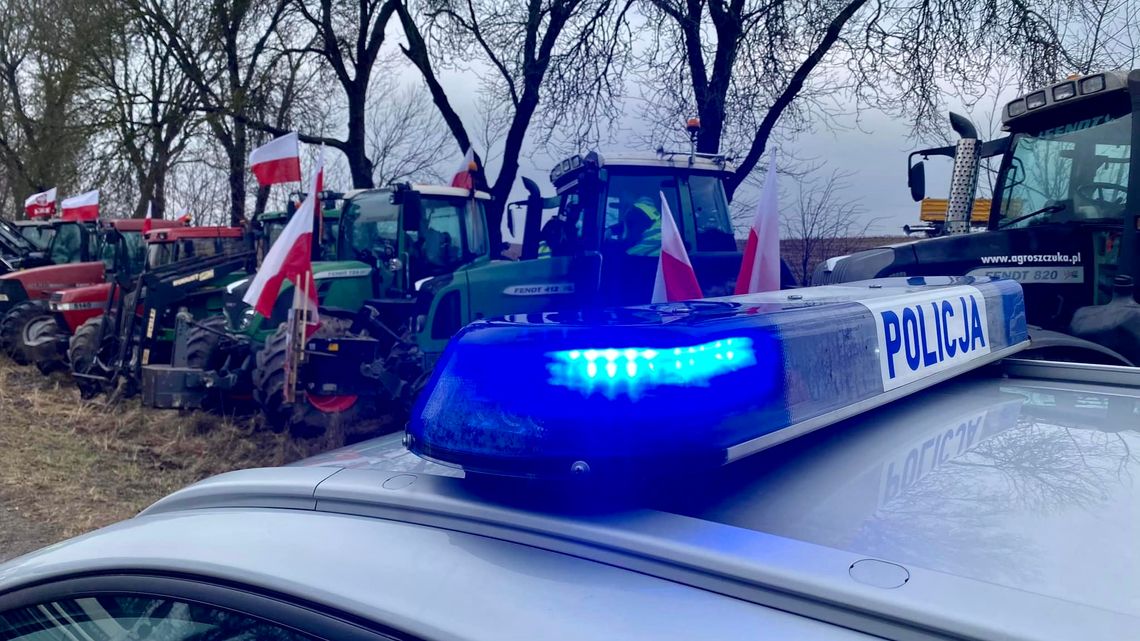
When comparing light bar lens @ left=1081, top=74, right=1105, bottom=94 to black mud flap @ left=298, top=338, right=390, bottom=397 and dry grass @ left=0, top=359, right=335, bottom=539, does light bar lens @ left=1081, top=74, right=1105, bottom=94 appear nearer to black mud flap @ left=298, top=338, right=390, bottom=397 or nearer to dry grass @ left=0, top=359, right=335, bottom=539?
black mud flap @ left=298, top=338, right=390, bottom=397

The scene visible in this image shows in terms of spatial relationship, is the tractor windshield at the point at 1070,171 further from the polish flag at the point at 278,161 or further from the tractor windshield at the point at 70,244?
the tractor windshield at the point at 70,244

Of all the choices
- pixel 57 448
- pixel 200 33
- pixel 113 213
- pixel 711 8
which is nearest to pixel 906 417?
pixel 57 448

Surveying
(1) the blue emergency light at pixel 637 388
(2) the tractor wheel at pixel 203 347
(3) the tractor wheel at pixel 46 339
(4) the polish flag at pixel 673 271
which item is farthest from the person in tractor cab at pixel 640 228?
(3) the tractor wheel at pixel 46 339

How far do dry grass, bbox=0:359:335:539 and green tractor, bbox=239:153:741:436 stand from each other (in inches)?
19.9

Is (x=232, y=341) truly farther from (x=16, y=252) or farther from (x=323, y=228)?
(x=16, y=252)

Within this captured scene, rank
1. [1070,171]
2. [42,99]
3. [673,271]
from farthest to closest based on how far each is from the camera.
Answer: [42,99]
[673,271]
[1070,171]

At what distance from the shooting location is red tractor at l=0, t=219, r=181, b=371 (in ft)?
41.6

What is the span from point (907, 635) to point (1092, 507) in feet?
1.54

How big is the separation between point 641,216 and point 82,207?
41.0ft

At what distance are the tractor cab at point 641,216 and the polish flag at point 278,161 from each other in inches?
106

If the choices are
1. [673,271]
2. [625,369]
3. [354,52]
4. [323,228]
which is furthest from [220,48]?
[625,369]

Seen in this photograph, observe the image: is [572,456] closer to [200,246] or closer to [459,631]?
[459,631]

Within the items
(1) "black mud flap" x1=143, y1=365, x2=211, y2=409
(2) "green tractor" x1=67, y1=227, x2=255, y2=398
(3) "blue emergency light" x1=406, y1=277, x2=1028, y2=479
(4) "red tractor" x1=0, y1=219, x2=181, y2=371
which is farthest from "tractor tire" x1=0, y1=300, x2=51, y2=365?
(3) "blue emergency light" x1=406, y1=277, x2=1028, y2=479

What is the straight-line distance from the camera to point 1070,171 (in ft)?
18.2
